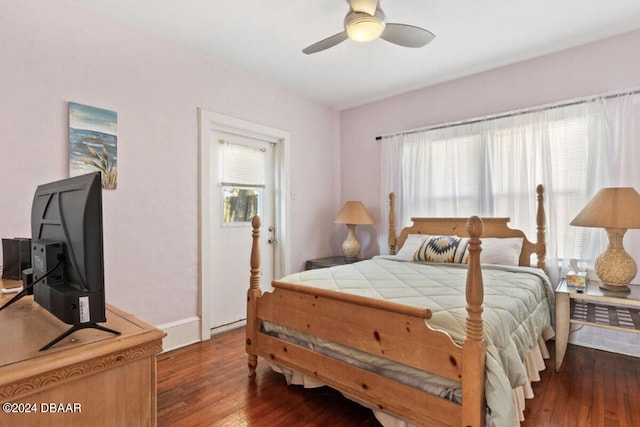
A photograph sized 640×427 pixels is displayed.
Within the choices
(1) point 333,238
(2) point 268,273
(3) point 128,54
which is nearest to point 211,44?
(3) point 128,54

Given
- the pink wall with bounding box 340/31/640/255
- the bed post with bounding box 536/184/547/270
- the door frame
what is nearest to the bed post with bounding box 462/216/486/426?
the bed post with bounding box 536/184/547/270

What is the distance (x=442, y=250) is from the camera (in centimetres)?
296

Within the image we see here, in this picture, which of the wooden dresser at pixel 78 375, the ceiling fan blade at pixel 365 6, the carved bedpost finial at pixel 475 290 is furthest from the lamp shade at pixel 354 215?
the wooden dresser at pixel 78 375

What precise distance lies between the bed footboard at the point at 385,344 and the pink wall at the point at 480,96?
2.22 metres

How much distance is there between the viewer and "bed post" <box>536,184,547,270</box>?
284 cm

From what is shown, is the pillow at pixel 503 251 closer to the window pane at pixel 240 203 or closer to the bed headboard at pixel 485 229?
the bed headboard at pixel 485 229

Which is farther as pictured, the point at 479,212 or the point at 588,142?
the point at 479,212

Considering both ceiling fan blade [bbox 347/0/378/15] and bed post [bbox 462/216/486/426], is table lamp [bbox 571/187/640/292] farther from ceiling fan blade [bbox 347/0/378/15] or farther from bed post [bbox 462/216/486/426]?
ceiling fan blade [bbox 347/0/378/15]

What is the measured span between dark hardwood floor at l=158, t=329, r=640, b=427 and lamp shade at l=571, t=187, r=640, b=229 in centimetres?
107

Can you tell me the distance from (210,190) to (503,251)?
2738 mm

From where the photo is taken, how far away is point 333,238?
442cm

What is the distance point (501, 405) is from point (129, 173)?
8.88 feet

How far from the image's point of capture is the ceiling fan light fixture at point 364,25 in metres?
1.93

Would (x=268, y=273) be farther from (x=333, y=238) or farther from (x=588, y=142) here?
(x=588, y=142)
